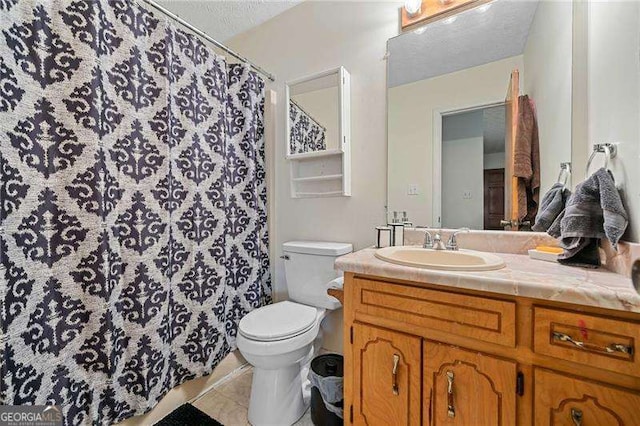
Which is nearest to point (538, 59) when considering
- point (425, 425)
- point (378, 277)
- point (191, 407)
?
point (378, 277)

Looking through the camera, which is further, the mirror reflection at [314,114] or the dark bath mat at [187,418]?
the mirror reflection at [314,114]

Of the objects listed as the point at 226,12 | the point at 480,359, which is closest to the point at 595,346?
the point at 480,359

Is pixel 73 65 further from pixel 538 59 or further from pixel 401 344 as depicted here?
pixel 538 59

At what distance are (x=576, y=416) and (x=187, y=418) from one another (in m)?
1.58

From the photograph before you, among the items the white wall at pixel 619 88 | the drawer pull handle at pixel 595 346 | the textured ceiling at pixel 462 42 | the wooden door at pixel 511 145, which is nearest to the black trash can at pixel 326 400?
the drawer pull handle at pixel 595 346

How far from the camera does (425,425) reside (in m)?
0.91

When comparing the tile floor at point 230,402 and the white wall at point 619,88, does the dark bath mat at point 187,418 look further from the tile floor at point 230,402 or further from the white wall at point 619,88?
the white wall at point 619,88

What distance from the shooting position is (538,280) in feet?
2.50

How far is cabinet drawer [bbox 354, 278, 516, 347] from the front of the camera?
0.79m

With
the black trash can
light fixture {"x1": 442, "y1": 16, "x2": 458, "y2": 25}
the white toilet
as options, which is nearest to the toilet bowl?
the white toilet

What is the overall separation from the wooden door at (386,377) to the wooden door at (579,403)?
33 centimetres

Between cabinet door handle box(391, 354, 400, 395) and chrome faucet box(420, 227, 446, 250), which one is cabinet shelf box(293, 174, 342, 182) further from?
cabinet door handle box(391, 354, 400, 395)

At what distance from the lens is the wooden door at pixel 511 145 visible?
1.25 m

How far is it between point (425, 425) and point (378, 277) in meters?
0.51
